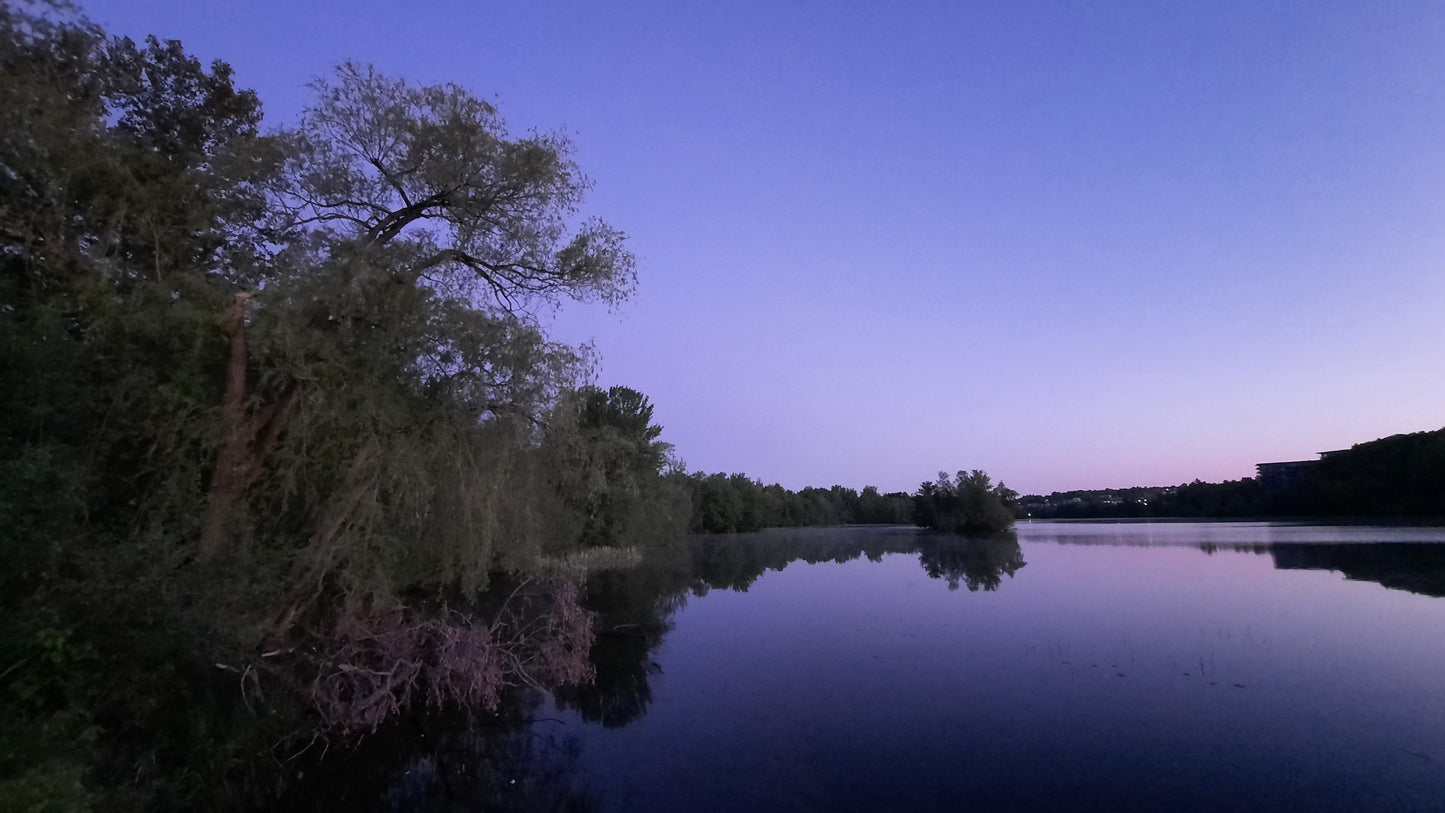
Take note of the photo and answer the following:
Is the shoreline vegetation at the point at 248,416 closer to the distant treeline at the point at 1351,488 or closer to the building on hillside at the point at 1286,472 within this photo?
the distant treeline at the point at 1351,488

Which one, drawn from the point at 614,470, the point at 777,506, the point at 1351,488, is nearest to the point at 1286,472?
the point at 1351,488

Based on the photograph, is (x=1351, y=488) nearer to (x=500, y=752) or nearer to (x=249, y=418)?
(x=500, y=752)

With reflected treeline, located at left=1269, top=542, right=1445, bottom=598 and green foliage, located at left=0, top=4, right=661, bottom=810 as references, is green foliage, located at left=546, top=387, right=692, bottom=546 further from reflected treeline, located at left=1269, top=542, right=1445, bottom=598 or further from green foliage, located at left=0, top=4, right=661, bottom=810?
reflected treeline, located at left=1269, top=542, right=1445, bottom=598

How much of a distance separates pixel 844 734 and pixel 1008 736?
219 centimetres

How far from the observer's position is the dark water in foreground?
852 centimetres

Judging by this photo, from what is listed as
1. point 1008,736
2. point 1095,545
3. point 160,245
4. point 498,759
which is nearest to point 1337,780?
point 1008,736

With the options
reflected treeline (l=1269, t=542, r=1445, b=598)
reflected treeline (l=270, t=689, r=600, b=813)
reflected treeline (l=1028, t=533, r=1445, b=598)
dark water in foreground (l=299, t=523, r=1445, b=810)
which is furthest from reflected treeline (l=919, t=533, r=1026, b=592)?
reflected treeline (l=270, t=689, r=600, b=813)

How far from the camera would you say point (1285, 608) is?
785 inches

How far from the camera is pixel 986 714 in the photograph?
1130 cm

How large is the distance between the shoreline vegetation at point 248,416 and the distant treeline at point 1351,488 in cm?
6959

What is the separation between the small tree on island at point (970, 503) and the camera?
2771 inches

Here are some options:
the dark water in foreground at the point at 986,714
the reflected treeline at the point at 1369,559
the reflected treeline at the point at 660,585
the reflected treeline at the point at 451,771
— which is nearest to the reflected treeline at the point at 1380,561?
the reflected treeline at the point at 1369,559

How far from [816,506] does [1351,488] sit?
73.9 meters

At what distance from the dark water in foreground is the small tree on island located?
4678 cm
